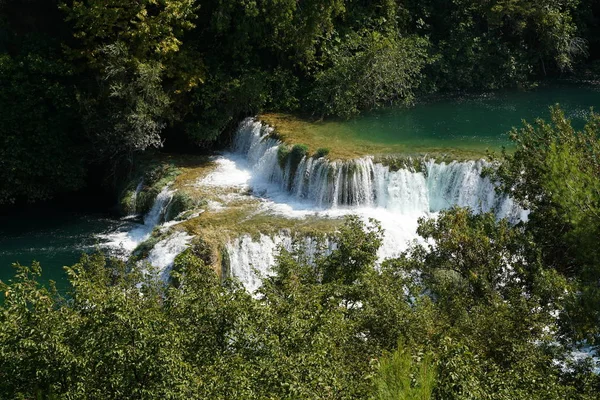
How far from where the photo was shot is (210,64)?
27266 millimetres

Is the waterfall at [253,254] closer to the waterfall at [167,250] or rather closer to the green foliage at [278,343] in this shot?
the waterfall at [167,250]

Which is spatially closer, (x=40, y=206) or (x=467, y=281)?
(x=467, y=281)

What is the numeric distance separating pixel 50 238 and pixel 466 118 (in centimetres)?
1491

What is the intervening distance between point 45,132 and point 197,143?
511 centimetres

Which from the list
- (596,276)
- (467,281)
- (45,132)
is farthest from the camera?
(45,132)

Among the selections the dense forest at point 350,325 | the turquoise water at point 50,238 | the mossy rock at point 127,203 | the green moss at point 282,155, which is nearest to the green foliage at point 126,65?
the mossy rock at point 127,203

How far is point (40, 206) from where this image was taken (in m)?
25.8

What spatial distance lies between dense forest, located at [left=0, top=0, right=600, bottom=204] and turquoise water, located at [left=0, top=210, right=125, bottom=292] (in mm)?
1042

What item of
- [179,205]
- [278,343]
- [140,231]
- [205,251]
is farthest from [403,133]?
[278,343]

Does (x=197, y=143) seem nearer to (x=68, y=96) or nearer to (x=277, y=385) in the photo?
(x=68, y=96)

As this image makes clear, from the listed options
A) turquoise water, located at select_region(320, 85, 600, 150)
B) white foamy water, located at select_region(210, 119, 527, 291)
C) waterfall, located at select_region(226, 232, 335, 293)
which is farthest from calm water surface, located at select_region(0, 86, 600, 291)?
waterfall, located at select_region(226, 232, 335, 293)

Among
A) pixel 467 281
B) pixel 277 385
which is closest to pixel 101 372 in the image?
pixel 277 385

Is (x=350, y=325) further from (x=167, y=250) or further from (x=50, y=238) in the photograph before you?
(x=50, y=238)

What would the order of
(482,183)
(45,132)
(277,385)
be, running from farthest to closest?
1. (45,132)
2. (482,183)
3. (277,385)
